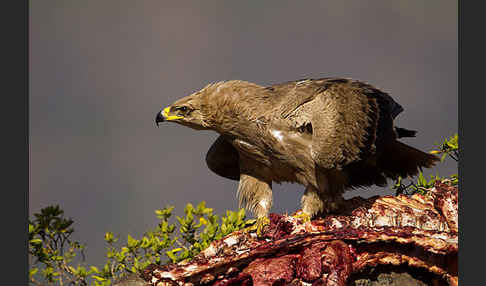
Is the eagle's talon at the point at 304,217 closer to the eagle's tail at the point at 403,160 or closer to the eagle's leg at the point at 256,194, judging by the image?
the eagle's leg at the point at 256,194

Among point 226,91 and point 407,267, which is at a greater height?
point 226,91

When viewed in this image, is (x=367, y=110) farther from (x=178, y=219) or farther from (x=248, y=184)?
(x=178, y=219)

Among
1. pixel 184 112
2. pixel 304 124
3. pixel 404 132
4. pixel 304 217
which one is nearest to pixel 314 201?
pixel 304 217

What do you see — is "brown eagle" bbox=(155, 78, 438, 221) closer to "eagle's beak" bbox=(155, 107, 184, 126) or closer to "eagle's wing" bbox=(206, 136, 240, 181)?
"eagle's beak" bbox=(155, 107, 184, 126)

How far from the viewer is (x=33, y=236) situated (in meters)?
4.30

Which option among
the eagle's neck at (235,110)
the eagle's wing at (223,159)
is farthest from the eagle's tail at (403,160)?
the eagle's wing at (223,159)

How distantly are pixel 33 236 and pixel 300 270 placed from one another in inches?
85.0

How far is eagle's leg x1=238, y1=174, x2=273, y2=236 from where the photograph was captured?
15.6 feet

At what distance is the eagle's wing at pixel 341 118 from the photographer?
164 inches

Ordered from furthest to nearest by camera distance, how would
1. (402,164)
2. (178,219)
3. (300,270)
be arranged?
(402,164) < (178,219) < (300,270)

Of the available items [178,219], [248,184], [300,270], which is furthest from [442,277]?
[178,219]

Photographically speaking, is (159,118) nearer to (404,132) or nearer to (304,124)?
(304,124)

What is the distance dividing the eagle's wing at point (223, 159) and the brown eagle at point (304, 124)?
263mm

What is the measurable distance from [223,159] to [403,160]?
5.35ft
